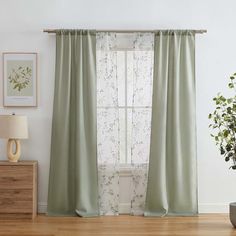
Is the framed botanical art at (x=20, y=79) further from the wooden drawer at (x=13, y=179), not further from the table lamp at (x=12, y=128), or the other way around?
the wooden drawer at (x=13, y=179)

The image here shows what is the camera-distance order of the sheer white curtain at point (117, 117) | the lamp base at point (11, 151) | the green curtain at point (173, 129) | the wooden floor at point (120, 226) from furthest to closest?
the sheer white curtain at point (117, 117) < the green curtain at point (173, 129) < the lamp base at point (11, 151) < the wooden floor at point (120, 226)

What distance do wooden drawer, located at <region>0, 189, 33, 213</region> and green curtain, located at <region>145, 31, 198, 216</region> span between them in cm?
145

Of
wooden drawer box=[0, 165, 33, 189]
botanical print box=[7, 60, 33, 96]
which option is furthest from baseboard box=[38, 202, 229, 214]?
botanical print box=[7, 60, 33, 96]

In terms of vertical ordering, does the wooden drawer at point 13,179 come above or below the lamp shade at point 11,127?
below

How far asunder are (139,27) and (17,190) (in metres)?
2.51

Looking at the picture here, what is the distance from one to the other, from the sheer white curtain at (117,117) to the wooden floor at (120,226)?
1.35 feet

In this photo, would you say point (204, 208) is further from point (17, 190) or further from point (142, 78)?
point (17, 190)

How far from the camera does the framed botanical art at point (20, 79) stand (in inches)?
246

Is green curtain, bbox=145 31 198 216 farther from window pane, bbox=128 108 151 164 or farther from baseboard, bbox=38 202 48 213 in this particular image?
baseboard, bbox=38 202 48 213

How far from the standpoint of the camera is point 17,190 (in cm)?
586

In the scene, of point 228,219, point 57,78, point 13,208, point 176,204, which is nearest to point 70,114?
point 57,78

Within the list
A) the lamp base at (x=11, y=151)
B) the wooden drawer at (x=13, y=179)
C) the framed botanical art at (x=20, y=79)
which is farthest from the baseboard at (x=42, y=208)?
the framed botanical art at (x=20, y=79)

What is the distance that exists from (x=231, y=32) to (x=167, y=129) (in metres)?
1.49

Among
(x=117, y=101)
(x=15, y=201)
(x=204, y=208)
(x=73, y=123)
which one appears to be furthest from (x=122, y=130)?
(x=15, y=201)
